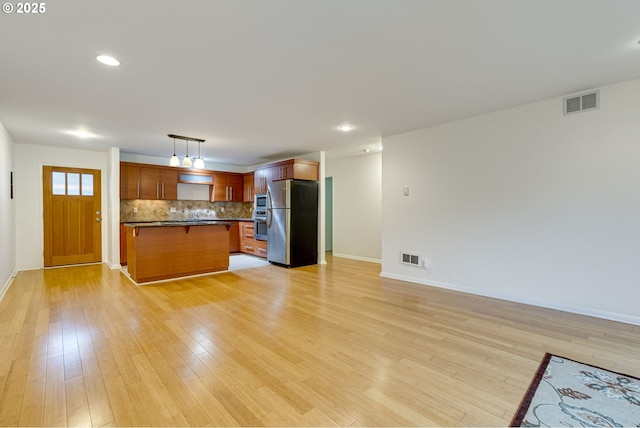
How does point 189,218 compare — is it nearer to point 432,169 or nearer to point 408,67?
point 432,169

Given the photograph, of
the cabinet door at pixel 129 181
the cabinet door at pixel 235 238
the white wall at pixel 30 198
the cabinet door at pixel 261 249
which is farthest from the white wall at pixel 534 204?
the white wall at pixel 30 198

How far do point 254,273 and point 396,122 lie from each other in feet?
12.1

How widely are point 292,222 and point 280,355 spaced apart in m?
3.79

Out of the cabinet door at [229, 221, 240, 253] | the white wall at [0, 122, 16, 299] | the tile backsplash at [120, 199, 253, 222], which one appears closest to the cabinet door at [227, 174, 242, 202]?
Answer: the tile backsplash at [120, 199, 253, 222]

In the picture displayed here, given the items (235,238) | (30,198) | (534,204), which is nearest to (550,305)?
(534,204)

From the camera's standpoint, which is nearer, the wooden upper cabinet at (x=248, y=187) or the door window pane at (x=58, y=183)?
the door window pane at (x=58, y=183)

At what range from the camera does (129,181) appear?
6453mm

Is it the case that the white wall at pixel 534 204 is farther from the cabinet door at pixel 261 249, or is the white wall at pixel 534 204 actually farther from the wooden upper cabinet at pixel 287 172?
the cabinet door at pixel 261 249

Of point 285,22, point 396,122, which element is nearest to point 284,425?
point 285,22

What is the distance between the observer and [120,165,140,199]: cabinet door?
251 inches

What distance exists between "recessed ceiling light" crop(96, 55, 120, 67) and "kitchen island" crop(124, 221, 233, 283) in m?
2.74

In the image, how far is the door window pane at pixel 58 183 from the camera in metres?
5.92

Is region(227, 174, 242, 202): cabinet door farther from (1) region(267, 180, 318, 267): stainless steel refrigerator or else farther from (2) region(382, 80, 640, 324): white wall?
(2) region(382, 80, 640, 324): white wall

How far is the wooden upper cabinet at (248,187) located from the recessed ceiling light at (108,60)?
555cm
